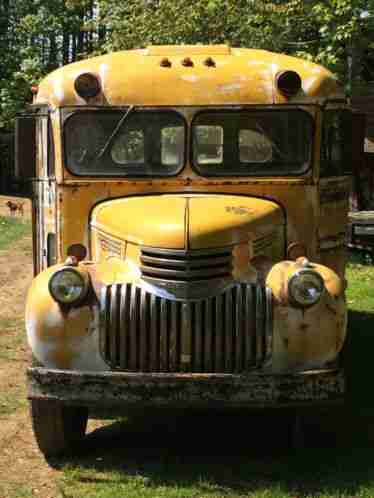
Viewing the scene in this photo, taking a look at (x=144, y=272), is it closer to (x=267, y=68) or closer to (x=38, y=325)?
(x=38, y=325)

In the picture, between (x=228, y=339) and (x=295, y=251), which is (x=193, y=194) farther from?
(x=228, y=339)

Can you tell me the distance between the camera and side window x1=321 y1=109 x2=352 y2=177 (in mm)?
6484

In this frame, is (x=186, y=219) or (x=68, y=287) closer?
(x=68, y=287)

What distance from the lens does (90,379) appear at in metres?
5.30

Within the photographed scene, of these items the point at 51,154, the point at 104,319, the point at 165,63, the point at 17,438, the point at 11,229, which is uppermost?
the point at 165,63

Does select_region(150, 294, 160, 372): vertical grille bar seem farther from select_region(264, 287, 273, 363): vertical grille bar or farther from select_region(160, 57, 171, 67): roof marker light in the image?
select_region(160, 57, 171, 67): roof marker light

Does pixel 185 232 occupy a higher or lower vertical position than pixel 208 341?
higher

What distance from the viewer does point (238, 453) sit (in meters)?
6.02

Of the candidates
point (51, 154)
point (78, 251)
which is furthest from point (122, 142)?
point (78, 251)

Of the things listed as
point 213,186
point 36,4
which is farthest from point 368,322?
point 36,4

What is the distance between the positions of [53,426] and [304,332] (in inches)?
63.0

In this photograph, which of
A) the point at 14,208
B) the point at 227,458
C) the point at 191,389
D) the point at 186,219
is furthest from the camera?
the point at 14,208

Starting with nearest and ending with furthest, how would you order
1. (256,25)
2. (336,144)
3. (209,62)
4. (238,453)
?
(238,453)
(209,62)
(336,144)
(256,25)

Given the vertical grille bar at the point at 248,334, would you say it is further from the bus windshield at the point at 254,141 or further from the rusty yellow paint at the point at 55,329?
the bus windshield at the point at 254,141
